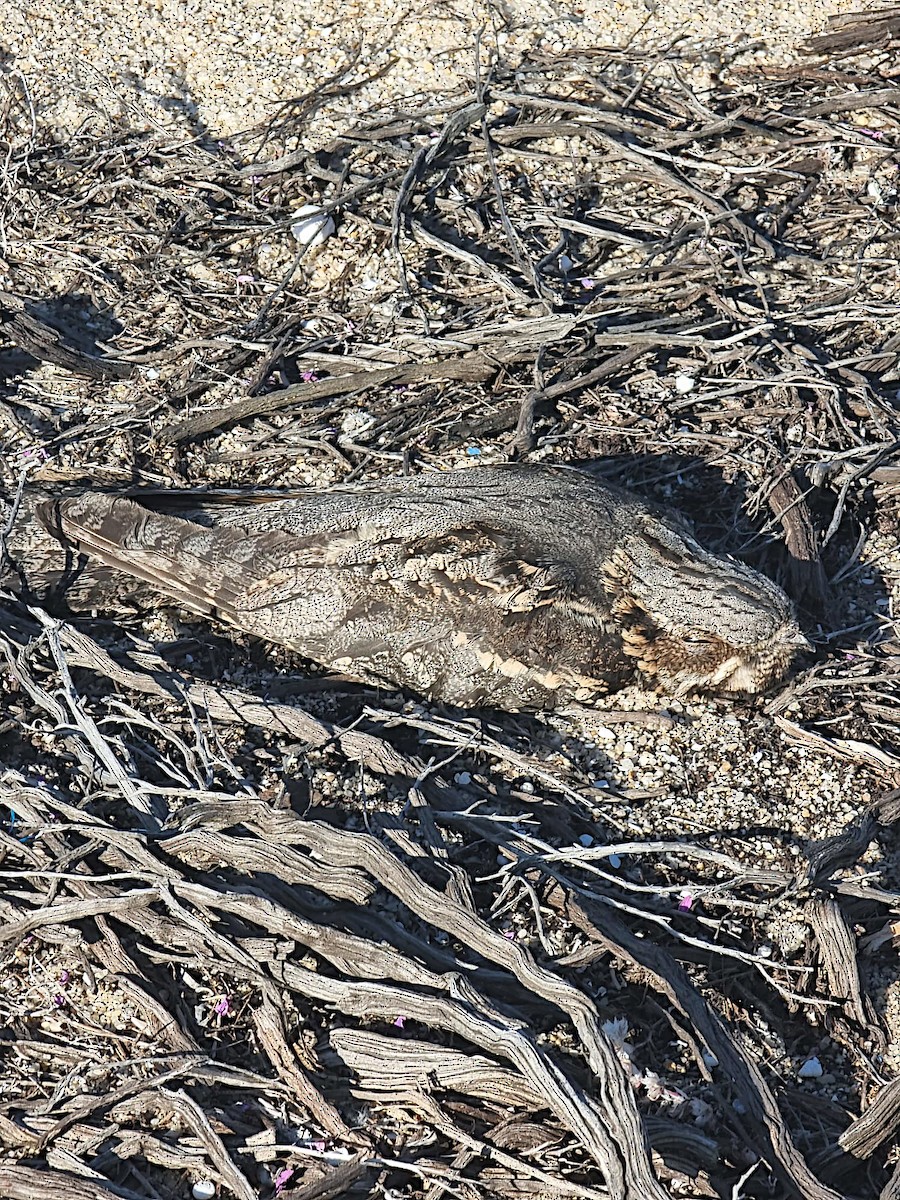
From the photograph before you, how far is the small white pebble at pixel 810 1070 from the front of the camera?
121 inches

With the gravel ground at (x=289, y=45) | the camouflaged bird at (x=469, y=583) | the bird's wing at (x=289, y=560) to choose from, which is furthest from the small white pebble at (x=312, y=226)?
the bird's wing at (x=289, y=560)

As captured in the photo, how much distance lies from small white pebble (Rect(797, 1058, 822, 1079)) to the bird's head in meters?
1.23

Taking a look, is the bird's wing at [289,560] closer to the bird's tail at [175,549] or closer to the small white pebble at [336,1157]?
the bird's tail at [175,549]

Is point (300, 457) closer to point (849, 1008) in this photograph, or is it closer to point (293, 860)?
point (293, 860)

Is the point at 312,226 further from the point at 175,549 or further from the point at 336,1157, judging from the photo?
the point at 336,1157

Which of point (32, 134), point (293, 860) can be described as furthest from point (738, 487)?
point (32, 134)

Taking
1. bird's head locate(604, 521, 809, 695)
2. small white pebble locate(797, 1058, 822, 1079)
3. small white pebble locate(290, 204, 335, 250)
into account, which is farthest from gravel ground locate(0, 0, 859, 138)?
small white pebble locate(797, 1058, 822, 1079)

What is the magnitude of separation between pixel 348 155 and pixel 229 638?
2.57 metres

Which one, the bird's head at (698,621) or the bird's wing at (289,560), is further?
the bird's head at (698,621)

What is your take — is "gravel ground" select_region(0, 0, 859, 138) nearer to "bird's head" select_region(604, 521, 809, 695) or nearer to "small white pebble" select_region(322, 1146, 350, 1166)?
"bird's head" select_region(604, 521, 809, 695)

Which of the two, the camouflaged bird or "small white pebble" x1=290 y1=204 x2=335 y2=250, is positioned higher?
"small white pebble" x1=290 y1=204 x2=335 y2=250

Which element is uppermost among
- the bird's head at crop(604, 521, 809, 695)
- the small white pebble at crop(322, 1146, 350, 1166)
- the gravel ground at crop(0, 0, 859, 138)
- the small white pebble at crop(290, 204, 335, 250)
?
the gravel ground at crop(0, 0, 859, 138)

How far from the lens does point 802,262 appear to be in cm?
516

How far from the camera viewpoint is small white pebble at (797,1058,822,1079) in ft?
10.1
